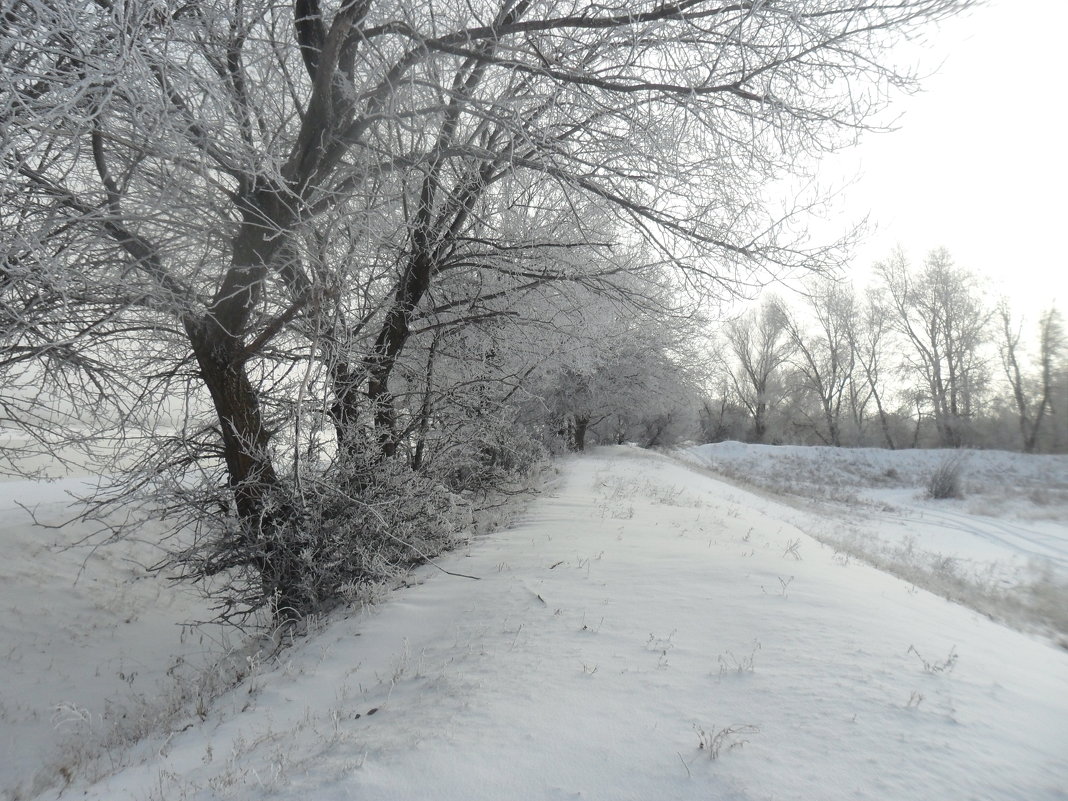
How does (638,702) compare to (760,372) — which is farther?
(760,372)

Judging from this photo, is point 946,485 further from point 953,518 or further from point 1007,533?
point 1007,533

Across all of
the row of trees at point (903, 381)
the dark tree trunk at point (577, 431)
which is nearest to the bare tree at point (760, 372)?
the row of trees at point (903, 381)

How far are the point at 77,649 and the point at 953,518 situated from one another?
18.2 meters

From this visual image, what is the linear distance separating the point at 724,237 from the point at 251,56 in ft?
12.9

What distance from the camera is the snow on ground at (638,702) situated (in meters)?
2.27

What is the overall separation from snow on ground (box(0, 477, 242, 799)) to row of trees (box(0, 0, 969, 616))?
120cm

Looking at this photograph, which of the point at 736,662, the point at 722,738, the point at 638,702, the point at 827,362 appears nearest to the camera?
the point at 722,738

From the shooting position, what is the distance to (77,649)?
22.9 ft

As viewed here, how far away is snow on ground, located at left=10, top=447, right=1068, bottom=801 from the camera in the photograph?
2273mm

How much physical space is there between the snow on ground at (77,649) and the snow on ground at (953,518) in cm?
792

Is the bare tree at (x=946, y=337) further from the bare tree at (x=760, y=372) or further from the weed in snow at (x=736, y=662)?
the weed in snow at (x=736, y=662)

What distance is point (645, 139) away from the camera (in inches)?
173

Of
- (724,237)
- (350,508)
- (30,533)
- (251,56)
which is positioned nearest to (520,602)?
(350,508)

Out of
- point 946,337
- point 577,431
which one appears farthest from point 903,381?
point 577,431
